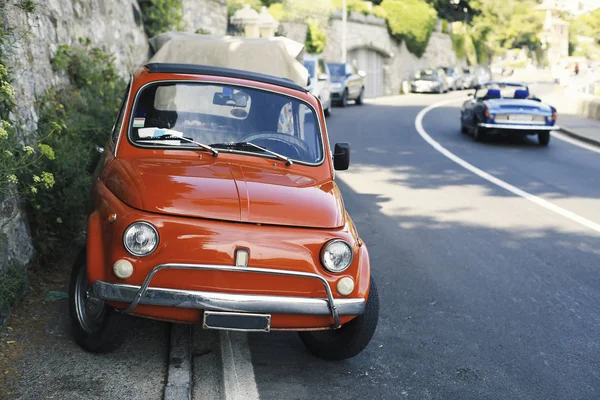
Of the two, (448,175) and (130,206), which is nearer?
(130,206)

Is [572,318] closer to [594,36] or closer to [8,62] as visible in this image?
[8,62]

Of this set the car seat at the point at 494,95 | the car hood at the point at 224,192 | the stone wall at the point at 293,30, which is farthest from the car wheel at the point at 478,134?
the stone wall at the point at 293,30

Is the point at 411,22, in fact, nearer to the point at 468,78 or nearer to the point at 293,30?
the point at 468,78

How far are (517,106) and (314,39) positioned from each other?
25.9 meters

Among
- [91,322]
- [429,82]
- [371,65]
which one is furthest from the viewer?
[371,65]

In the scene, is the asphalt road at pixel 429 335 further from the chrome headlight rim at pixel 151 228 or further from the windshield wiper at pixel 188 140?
the windshield wiper at pixel 188 140

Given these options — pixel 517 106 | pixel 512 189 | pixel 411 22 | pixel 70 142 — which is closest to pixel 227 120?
pixel 70 142

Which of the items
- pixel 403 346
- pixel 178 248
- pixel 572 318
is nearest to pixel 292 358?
pixel 403 346

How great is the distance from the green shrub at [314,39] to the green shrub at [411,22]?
12.1m

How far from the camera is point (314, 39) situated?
43.5m

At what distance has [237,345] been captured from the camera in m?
5.47

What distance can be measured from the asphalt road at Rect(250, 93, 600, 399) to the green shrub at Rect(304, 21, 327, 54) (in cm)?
3021

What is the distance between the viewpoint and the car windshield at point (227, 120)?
5.86m

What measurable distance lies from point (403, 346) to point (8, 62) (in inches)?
166
